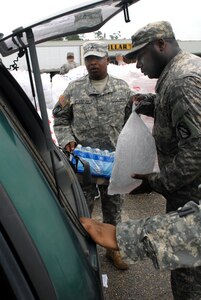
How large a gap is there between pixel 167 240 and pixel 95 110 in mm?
1857

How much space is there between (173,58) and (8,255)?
4.72ft

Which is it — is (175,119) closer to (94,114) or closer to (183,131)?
(183,131)

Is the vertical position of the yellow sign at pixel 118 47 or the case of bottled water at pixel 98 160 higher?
the case of bottled water at pixel 98 160

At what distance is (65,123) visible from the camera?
124 inches

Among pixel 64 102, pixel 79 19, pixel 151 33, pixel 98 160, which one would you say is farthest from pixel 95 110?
pixel 79 19

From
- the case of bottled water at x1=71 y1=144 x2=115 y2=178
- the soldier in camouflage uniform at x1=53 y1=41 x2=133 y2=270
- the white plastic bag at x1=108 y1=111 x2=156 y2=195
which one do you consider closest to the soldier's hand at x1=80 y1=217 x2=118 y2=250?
the white plastic bag at x1=108 y1=111 x2=156 y2=195

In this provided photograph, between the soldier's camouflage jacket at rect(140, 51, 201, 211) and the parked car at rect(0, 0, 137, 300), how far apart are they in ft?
2.17

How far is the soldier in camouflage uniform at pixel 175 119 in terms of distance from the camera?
1.69 metres

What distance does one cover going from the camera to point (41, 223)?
921 millimetres

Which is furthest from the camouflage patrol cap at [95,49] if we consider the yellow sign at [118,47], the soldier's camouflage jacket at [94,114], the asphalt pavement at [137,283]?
the yellow sign at [118,47]

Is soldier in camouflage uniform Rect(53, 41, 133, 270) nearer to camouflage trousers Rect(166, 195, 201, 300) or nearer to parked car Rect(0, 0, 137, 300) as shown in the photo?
camouflage trousers Rect(166, 195, 201, 300)

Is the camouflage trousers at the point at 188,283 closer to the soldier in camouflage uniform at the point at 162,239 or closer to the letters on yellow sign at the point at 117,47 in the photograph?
the soldier in camouflage uniform at the point at 162,239

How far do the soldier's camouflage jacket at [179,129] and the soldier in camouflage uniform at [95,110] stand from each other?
3.43 ft

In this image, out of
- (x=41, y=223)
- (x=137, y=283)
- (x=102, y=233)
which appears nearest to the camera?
(x=41, y=223)
